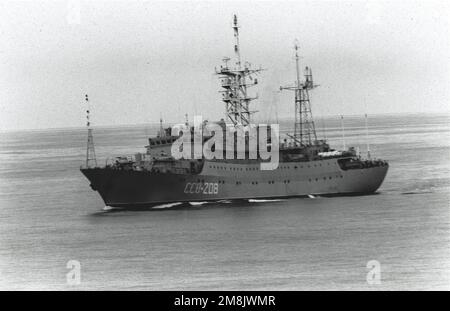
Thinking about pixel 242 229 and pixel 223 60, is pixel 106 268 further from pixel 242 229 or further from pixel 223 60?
pixel 223 60

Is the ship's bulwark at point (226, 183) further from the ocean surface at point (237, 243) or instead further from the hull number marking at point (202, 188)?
the ocean surface at point (237, 243)

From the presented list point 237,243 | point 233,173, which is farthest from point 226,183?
point 237,243

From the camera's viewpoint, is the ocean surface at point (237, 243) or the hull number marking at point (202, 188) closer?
the ocean surface at point (237, 243)

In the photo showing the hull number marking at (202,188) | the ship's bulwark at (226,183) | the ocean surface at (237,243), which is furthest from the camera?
the hull number marking at (202,188)

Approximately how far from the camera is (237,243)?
4228 cm

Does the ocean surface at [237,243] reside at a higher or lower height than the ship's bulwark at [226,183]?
lower

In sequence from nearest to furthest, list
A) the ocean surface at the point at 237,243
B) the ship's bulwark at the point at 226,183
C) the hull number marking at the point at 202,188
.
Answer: the ocean surface at the point at 237,243
the ship's bulwark at the point at 226,183
the hull number marking at the point at 202,188

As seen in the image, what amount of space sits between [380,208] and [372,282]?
20.6 meters

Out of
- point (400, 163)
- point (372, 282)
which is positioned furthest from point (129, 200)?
point (400, 163)

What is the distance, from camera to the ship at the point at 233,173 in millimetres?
55781

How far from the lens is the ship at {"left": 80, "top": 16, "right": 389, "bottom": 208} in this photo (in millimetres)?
55781

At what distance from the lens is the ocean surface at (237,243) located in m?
34.5

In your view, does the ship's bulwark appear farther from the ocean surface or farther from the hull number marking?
the ocean surface

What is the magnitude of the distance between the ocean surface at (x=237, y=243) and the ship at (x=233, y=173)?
1379 mm
